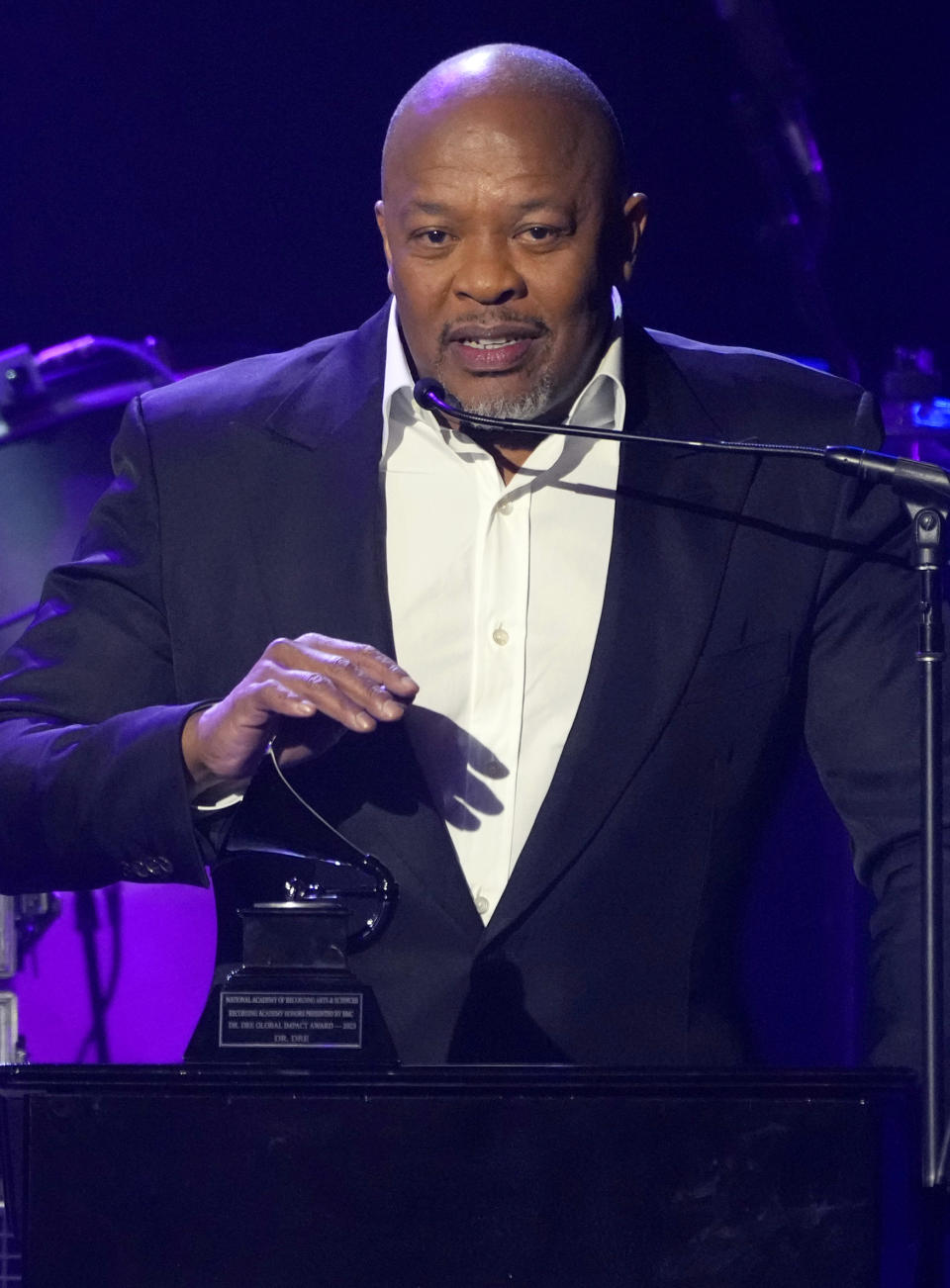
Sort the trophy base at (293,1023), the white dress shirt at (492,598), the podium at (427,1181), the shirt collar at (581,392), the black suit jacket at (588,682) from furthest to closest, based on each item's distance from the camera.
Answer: the shirt collar at (581,392)
the white dress shirt at (492,598)
the black suit jacket at (588,682)
the trophy base at (293,1023)
the podium at (427,1181)

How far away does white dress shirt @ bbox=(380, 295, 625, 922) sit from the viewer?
1767 mm

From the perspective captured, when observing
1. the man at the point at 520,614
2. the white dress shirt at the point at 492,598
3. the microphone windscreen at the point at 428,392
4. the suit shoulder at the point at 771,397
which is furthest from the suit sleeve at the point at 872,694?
the microphone windscreen at the point at 428,392

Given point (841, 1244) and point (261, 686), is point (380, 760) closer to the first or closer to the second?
point (261, 686)

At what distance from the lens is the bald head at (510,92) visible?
182cm

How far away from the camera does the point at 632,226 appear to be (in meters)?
1.99

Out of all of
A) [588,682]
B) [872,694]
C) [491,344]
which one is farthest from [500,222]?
[872,694]

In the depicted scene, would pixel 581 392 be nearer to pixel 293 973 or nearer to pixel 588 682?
pixel 588 682

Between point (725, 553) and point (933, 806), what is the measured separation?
1.95ft

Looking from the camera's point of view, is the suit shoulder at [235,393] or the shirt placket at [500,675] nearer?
the shirt placket at [500,675]

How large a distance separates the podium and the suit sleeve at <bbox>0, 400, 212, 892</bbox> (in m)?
0.43

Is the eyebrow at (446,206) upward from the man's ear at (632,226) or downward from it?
downward

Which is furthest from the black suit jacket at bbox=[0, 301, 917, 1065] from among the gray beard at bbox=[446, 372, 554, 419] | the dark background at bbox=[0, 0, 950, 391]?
the dark background at bbox=[0, 0, 950, 391]

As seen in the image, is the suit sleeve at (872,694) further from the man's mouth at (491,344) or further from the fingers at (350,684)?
the fingers at (350,684)

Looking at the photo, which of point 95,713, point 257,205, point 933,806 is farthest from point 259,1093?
point 257,205
